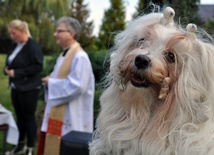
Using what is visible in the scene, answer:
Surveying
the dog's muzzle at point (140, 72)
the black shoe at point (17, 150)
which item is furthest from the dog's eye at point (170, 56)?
the black shoe at point (17, 150)

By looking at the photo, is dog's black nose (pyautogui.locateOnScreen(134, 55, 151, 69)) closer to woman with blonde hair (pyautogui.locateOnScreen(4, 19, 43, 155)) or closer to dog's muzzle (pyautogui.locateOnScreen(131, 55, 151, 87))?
dog's muzzle (pyautogui.locateOnScreen(131, 55, 151, 87))

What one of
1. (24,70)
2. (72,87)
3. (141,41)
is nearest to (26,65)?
(24,70)

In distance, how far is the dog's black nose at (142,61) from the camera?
5.43ft

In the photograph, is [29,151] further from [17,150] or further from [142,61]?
[142,61]

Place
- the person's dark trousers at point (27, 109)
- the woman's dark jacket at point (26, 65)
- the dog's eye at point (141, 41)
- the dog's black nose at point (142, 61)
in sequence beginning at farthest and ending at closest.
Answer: the person's dark trousers at point (27, 109) < the woman's dark jacket at point (26, 65) < the dog's eye at point (141, 41) < the dog's black nose at point (142, 61)

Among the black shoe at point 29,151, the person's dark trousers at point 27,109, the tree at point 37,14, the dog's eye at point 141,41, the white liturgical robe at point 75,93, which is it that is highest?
the tree at point 37,14


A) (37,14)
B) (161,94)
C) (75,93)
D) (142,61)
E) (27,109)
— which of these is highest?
(37,14)

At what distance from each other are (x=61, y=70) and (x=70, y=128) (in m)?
0.61

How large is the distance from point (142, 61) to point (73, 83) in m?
2.45

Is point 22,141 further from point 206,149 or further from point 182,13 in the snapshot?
point 206,149

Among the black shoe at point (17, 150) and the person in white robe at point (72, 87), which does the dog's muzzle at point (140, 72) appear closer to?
the person in white robe at point (72, 87)

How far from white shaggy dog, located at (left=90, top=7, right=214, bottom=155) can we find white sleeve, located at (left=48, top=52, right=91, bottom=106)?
2229mm

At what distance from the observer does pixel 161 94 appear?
5.61 ft

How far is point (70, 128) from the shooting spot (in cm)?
423
